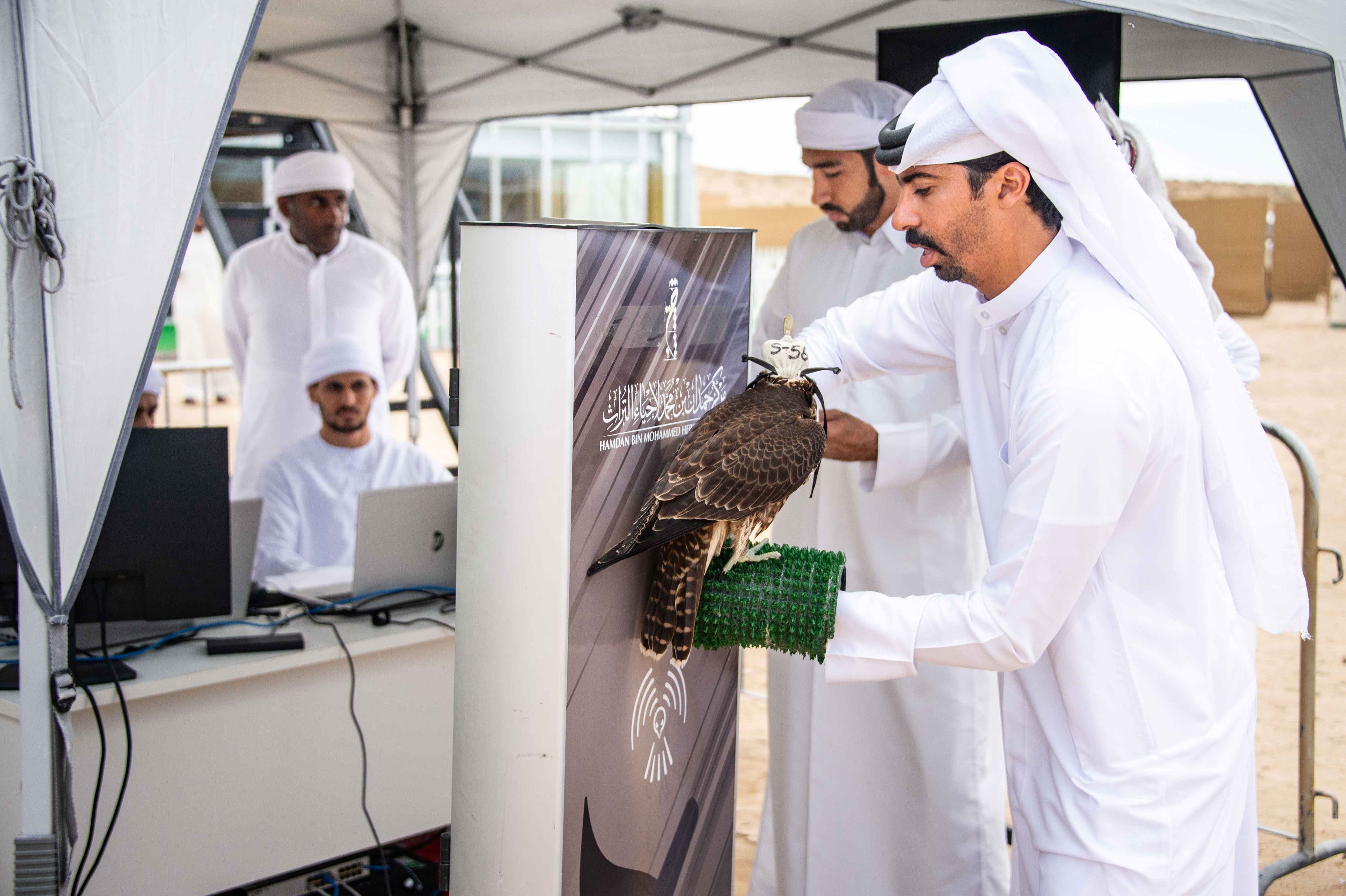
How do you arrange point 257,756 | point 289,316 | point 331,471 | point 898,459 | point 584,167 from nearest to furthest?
point 898,459 < point 257,756 < point 331,471 < point 289,316 < point 584,167

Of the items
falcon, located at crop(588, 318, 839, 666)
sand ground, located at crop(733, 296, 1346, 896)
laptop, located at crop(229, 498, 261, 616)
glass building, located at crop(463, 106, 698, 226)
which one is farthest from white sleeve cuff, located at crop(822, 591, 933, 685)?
glass building, located at crop(463, 106, 698, 226)

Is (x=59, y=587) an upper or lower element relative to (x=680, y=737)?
upper

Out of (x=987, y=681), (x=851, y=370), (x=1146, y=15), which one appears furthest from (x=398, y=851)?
(x=1146, y=15)

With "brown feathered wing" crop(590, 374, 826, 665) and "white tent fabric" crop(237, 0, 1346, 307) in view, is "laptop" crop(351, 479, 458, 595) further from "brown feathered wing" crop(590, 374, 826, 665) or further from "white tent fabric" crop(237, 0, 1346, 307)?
"white tent fabric" crop(237, 0, 1346, 307)

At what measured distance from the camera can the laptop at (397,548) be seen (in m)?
3.13

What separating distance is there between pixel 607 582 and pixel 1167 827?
99 centimetres

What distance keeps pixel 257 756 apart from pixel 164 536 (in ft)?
2.15

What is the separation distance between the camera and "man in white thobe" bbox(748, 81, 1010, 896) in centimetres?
303

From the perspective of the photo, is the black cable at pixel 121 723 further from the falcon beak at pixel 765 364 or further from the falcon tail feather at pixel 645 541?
the falcon beak at pixel 765 364

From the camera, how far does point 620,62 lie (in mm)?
5309

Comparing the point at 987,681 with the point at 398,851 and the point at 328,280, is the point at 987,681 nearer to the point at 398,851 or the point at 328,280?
the point at 398,851

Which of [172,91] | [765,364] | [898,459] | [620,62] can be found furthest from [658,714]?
[620,62]

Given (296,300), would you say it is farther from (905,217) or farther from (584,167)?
(584,167)

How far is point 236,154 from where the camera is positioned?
759 cm
